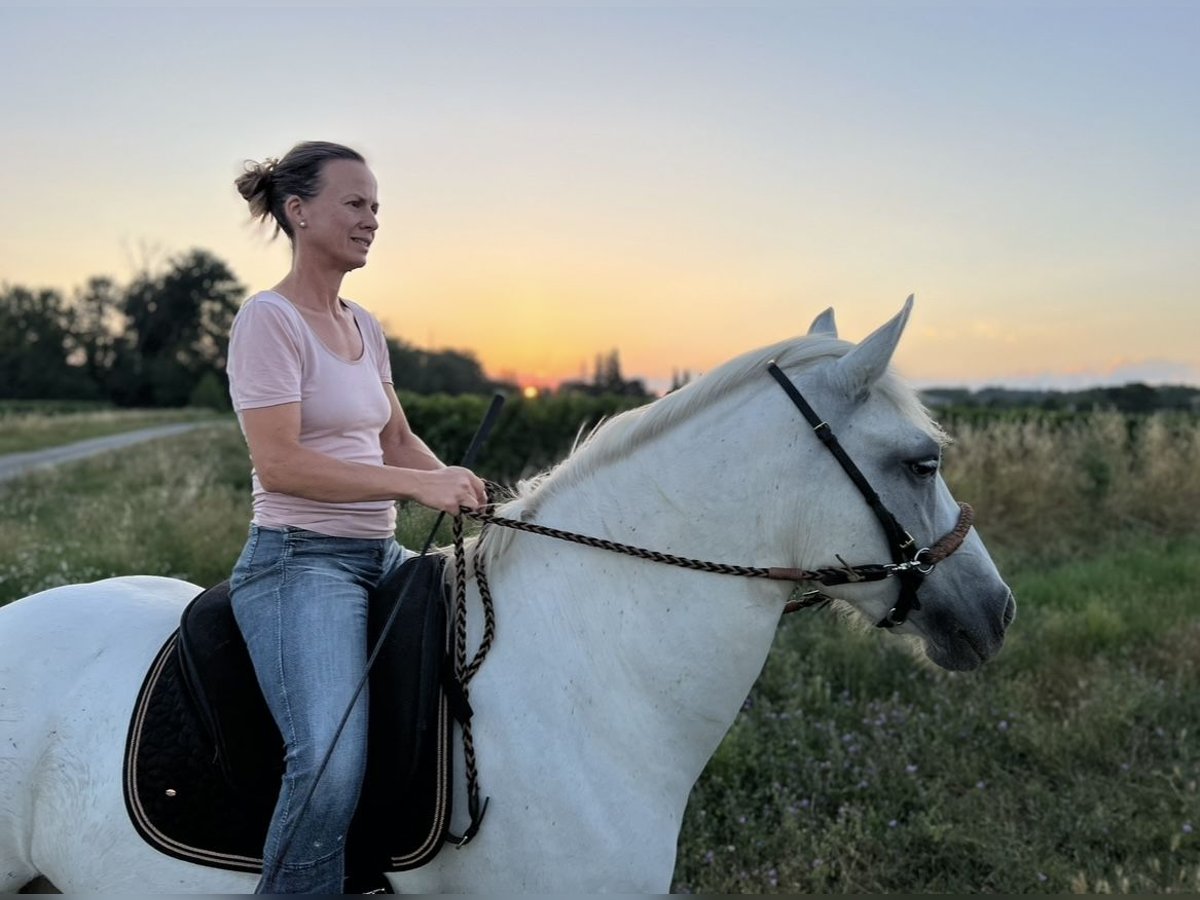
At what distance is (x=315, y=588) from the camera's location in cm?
198

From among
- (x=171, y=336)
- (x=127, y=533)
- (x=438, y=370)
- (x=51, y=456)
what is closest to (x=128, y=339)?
(x=171, y=336)

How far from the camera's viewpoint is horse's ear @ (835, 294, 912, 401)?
73.9 inches

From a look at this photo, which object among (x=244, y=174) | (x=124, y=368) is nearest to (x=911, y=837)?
(x=244, y=174)

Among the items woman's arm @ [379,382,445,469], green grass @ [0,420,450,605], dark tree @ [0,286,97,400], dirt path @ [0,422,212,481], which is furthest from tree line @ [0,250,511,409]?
woman's arm @ [379,382,445,469]

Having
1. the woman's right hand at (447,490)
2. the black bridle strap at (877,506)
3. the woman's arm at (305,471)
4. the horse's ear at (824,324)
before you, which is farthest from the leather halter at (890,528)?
the woman's arm at (305,471)

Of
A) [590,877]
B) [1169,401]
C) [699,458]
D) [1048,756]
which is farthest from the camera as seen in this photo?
[1169,401]

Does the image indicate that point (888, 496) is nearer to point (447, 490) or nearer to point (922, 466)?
point (922, 466)

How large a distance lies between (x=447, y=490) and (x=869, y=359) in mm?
1111

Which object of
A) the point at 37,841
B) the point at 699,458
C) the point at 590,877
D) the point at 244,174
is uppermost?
the point at 244,174

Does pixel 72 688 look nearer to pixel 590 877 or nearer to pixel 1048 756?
pixel 590 877

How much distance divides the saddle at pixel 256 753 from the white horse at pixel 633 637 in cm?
7

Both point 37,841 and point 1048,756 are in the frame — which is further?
point 1048,756

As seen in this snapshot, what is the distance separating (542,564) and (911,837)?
2793 millimetres

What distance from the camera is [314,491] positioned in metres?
1.90
